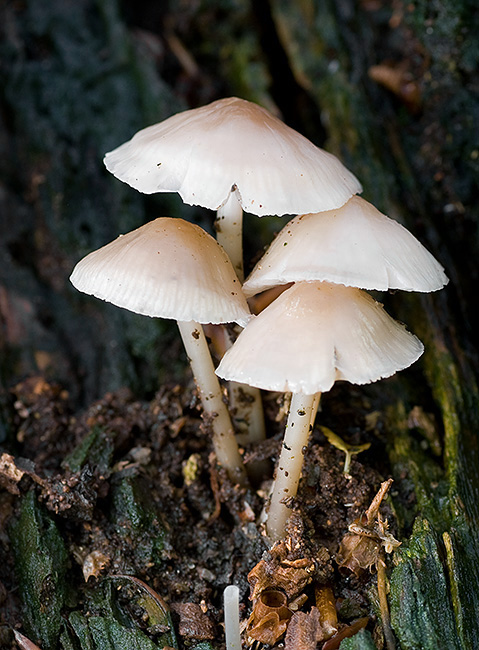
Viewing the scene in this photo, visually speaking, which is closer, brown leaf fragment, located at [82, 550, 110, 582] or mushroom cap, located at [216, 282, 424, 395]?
mushroom cap, located at [216, 282, 424, 395]

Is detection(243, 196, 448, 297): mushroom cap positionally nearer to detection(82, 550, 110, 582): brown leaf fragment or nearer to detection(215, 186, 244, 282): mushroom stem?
detection(215, 186, 244, 282): mushroom stem

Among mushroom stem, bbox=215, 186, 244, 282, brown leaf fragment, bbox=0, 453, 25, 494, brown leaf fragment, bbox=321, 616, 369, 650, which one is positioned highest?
mushroom stem, bbox=215, 186, 244, 282

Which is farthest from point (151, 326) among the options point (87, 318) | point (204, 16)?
point (204, 16)

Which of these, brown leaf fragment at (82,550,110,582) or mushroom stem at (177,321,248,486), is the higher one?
mushroom stem at (177,321,248,486)

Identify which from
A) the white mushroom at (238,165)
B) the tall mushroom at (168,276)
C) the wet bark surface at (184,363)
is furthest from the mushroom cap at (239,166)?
the wet bark surface at (184,363)

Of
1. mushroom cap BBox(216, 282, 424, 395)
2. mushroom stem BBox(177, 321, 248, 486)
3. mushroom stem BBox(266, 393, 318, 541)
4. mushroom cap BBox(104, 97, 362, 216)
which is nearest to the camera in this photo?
mushroom cap BBox(216, 282, 424, 395)

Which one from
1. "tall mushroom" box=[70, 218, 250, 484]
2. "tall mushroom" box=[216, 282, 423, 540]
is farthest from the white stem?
"tall mushroom" box=[70, 218, 250, 484]

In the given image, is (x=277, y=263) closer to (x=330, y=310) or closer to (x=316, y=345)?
(x=330, y=310)
